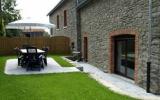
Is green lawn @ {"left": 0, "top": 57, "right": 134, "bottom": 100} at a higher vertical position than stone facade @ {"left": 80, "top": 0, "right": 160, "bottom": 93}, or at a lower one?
lower

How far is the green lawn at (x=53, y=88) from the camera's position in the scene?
807 cm

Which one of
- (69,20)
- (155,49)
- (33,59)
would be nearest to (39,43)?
(69,20)

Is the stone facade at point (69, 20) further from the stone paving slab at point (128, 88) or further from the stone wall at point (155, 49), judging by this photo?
the stone wall at point (155, 49)

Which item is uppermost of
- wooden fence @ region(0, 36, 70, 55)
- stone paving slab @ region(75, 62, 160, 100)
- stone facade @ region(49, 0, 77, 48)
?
stone facade @ region(49, 0, 77, 48)

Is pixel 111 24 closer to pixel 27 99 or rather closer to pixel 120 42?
pixel 120 42

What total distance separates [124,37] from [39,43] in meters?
11.6

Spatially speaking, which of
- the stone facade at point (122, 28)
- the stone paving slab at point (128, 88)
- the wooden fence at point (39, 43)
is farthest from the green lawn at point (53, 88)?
the wooden fence at point (39, 43)

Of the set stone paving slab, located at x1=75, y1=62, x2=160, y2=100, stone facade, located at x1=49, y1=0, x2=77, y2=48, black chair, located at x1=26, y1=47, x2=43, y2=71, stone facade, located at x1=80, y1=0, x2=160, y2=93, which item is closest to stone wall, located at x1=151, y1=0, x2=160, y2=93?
stone facade, located at x1=80, y1=0, x2=160, y2=93

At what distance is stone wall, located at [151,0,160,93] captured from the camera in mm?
8820

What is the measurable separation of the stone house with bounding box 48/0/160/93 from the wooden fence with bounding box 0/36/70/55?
4.48 metres

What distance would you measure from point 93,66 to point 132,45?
5.20 m

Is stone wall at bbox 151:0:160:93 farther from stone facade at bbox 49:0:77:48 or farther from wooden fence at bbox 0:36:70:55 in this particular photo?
wooden fence at bbox 0:36:70:55

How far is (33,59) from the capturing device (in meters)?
13.3

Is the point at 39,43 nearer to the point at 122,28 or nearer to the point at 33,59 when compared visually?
the point at 33,59
